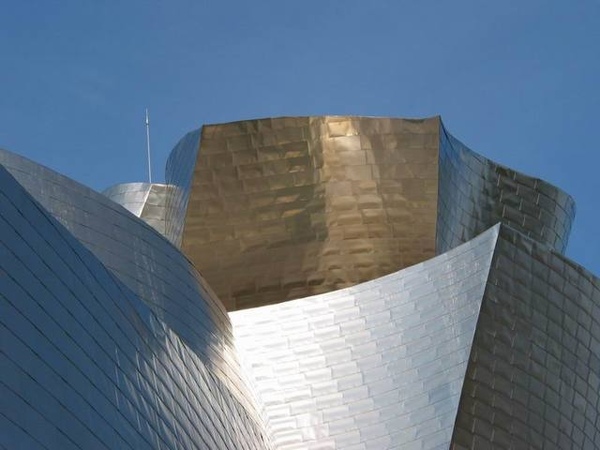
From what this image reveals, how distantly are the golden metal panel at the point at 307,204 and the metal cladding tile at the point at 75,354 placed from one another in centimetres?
716

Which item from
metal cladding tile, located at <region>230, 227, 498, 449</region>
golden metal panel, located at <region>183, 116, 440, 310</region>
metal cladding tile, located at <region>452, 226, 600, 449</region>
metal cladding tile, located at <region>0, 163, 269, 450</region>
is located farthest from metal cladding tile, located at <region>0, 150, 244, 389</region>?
golden metal panel, located at <region>183, 116, 440, 310</region>

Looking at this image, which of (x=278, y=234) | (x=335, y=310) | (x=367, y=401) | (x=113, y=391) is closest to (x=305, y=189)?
(x=278, y=234)

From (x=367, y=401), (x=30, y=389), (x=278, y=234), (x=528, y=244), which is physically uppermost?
(x=278, y=234)

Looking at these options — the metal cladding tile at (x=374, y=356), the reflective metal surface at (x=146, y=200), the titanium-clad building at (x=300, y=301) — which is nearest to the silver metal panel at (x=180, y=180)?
the titanium-clad building at (x=300, y=301)

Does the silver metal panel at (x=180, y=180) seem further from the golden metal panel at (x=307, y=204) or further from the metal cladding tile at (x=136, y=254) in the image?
the metal cladding tile at (x=136, y=254)

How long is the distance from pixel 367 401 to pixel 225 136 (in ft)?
16.7

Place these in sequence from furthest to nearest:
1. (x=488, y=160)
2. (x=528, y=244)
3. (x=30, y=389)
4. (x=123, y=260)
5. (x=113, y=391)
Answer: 1. (x=488, y=160)
2. (x=528, y=244)
3. (x=123, y=260)
4. (x=113, y=391)
5. (x=30, y=389)

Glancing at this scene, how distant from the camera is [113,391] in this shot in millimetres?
13953

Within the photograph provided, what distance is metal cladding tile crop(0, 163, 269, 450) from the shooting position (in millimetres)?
11961

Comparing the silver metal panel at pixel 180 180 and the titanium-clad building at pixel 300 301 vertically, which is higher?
the silver metal panel at pixel 180 180

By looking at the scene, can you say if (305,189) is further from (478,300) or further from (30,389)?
(30,389)

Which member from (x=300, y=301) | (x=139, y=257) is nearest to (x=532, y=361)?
(x=300, y=301)

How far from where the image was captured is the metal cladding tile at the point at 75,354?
39.2 feet

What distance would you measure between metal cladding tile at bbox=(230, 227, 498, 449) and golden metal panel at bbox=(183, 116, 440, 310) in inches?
72.2
